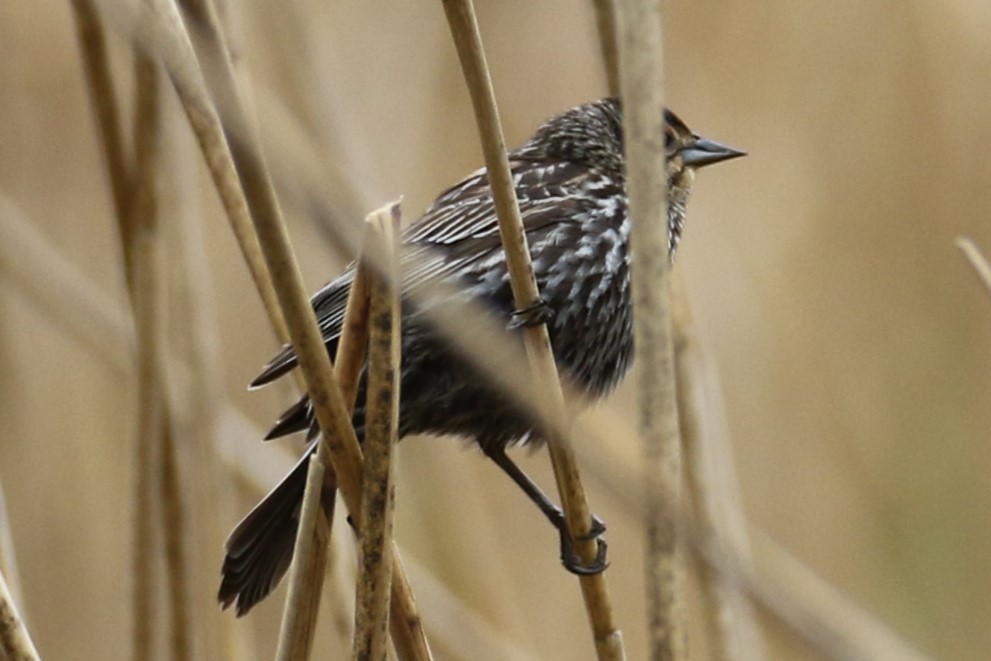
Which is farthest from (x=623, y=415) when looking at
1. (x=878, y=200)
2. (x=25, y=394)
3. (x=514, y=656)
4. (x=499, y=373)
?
(x=499, y=373)

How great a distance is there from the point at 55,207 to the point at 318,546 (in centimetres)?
184

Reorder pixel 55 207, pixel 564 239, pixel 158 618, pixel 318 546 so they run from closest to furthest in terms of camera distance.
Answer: pixel 318 546, pixel 158 618, pixel 564 239, pixel 55 207

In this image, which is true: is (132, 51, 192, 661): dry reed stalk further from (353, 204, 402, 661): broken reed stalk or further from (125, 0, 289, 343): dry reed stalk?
(353, 204, 402, 661): broken reed stalk

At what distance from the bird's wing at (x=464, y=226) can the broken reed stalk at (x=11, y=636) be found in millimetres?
668

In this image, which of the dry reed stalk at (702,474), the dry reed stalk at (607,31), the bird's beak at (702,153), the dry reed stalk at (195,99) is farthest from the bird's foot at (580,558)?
the bird's beak at (702,153)

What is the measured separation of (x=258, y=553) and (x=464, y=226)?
67 cm

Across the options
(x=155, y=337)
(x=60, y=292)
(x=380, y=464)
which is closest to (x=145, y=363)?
(x=155, y=337)

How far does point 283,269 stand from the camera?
3.62 feet

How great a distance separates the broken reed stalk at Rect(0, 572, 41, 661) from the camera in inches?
47.0

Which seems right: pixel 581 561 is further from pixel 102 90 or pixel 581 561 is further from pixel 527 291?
pixel 102 90

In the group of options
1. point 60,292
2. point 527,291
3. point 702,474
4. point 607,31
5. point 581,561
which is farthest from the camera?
point 60,292

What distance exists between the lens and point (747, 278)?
9.68 feet

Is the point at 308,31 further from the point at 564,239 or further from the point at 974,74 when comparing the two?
the point at 974,74

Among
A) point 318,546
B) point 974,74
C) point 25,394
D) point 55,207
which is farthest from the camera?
point 974,74
